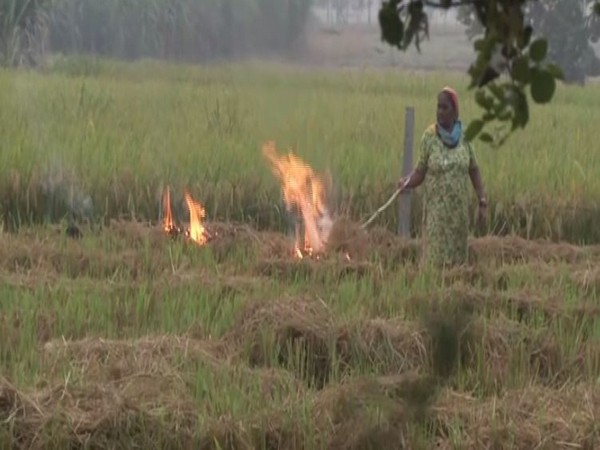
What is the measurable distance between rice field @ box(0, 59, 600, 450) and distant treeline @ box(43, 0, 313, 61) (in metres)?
0.17

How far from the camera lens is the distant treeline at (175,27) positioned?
22.4 feet

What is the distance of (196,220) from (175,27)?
2193mm

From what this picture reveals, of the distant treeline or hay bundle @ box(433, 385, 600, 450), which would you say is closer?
hay bundle @ box(433, 385, 600, 450)

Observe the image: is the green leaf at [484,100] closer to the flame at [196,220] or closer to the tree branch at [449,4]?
the tree branch at [449,4]

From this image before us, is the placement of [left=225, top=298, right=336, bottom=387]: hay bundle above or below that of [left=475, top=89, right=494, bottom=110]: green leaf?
below

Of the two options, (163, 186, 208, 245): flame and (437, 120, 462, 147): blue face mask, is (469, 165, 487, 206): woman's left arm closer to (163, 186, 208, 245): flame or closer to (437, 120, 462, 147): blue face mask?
(437, 120, 462, 147): blue face mask

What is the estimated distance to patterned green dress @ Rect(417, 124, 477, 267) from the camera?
20.3ft

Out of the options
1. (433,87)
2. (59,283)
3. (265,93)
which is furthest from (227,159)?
(433,87)

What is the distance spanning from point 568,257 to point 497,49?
19.2 feet

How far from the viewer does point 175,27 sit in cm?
888

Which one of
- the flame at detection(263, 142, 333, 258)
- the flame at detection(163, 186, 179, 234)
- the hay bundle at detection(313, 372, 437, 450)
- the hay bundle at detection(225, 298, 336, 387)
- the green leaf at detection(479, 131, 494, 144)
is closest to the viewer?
the green leaf at detection(479, 131, 494, 144)

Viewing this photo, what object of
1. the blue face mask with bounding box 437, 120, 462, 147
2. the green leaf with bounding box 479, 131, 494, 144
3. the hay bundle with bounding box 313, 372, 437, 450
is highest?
the green leaf with bounding box 479, 131, 494, 144

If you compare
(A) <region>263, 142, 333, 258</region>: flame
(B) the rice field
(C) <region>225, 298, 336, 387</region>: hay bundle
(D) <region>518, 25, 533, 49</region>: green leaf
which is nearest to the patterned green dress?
(B) the rice field

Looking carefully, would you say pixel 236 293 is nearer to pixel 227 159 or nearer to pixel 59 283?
pixel 59 283
